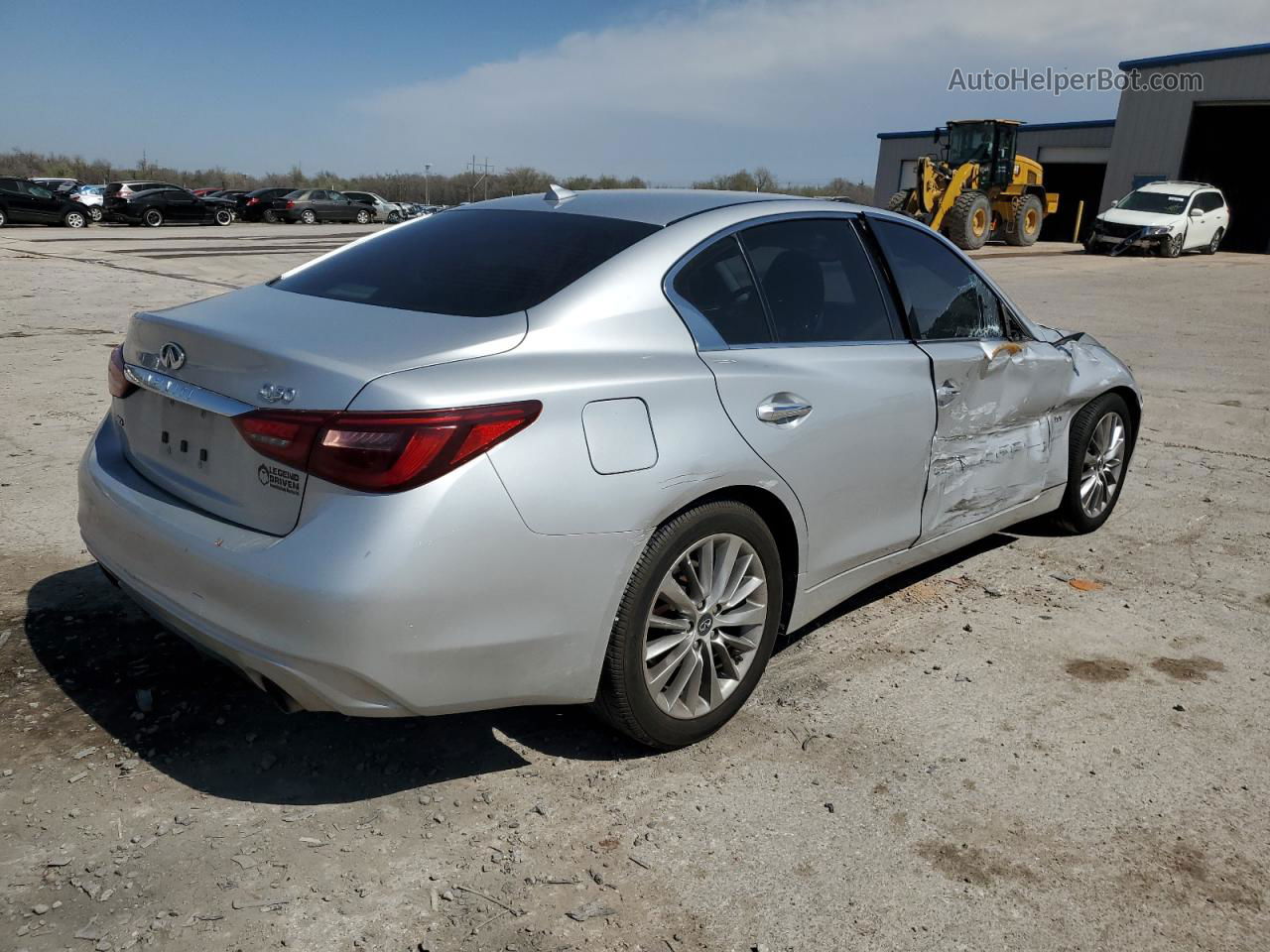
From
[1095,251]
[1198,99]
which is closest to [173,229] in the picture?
[1095,251]

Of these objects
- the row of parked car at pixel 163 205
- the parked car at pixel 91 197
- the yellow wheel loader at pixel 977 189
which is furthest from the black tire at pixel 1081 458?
the parked car at pixel 91 197

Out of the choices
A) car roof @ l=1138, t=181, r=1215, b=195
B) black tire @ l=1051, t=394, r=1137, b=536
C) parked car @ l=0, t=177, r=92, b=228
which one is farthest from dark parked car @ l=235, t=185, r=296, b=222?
black tire @ l=1051, t=394, r=1137, b=536

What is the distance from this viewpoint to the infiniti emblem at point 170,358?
2771mm

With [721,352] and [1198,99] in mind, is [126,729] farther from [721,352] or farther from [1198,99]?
[1198,99]

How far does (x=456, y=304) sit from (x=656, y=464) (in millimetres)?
744

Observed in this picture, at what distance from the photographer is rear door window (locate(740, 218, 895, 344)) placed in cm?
335

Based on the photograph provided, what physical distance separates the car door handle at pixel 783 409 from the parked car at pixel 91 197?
119ft

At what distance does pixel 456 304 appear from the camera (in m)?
2.90

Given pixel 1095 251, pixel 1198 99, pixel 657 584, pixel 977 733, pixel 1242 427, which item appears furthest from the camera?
pixel 1198 99

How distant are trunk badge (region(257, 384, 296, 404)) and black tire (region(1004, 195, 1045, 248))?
2952 cm

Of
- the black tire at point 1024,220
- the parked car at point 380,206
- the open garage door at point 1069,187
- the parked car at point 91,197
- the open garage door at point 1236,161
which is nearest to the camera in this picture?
the black tire at point 1024,220

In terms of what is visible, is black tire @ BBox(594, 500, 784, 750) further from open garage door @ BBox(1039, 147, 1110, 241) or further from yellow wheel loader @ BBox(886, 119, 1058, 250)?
open garage door @ BBox(1039, 147, 1110, 241)

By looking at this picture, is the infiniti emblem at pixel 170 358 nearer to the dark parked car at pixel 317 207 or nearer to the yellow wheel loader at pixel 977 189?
the yellow wheel loader at pixel 977 189

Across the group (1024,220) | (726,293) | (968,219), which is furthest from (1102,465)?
(1024,220)
